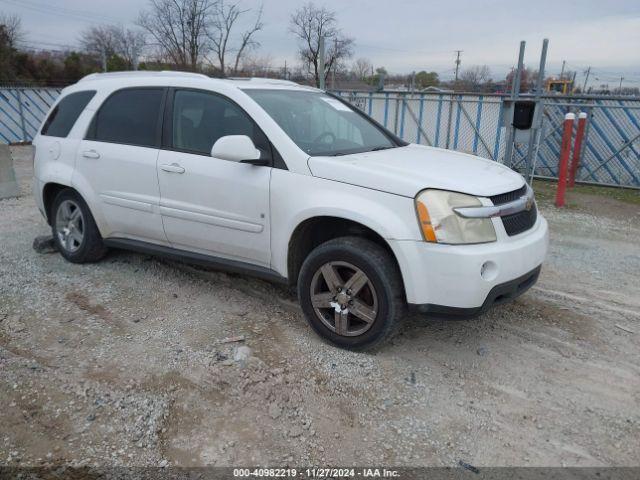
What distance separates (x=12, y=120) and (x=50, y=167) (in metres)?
13.7

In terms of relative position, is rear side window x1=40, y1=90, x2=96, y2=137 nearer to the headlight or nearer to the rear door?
the rear door

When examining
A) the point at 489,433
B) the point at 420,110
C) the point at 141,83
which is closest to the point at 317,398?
the point at 489,433

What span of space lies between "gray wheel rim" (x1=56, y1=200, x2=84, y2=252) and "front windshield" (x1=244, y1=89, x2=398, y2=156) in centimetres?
230

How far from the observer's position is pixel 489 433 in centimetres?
287

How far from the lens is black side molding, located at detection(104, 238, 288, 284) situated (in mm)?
3985

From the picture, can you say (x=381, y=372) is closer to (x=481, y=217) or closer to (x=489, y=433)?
(x=489, y=433)

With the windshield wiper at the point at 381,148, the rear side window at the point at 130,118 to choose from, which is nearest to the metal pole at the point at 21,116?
the rear side window at the point at 130,118

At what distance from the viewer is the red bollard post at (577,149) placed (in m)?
10.1

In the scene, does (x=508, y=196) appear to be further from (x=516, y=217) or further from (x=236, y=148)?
(x=236, y=148)

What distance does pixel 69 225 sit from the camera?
17.3 feet

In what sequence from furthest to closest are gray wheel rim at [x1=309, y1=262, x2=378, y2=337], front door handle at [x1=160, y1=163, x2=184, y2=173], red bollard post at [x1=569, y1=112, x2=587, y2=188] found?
red bollard post at [x1=569, y1=112, x2=587, y2=188] < front door handle at [x1=160, y1=163, x2=184, y2=173] < gray wheel rim at [x1=309, y1=262, x2=378, y2=337]

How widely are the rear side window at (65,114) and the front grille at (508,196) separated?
376 centimetres

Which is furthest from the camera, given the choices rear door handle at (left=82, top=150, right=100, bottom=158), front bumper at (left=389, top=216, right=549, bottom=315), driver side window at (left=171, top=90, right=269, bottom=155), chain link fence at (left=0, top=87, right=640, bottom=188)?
chain link fence at (left=0, top=87, right=640, bottom=188)

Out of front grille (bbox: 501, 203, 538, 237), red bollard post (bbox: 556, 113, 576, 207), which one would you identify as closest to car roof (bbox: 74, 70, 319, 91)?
front grille (bbox: 501, 203, 538, 237)
